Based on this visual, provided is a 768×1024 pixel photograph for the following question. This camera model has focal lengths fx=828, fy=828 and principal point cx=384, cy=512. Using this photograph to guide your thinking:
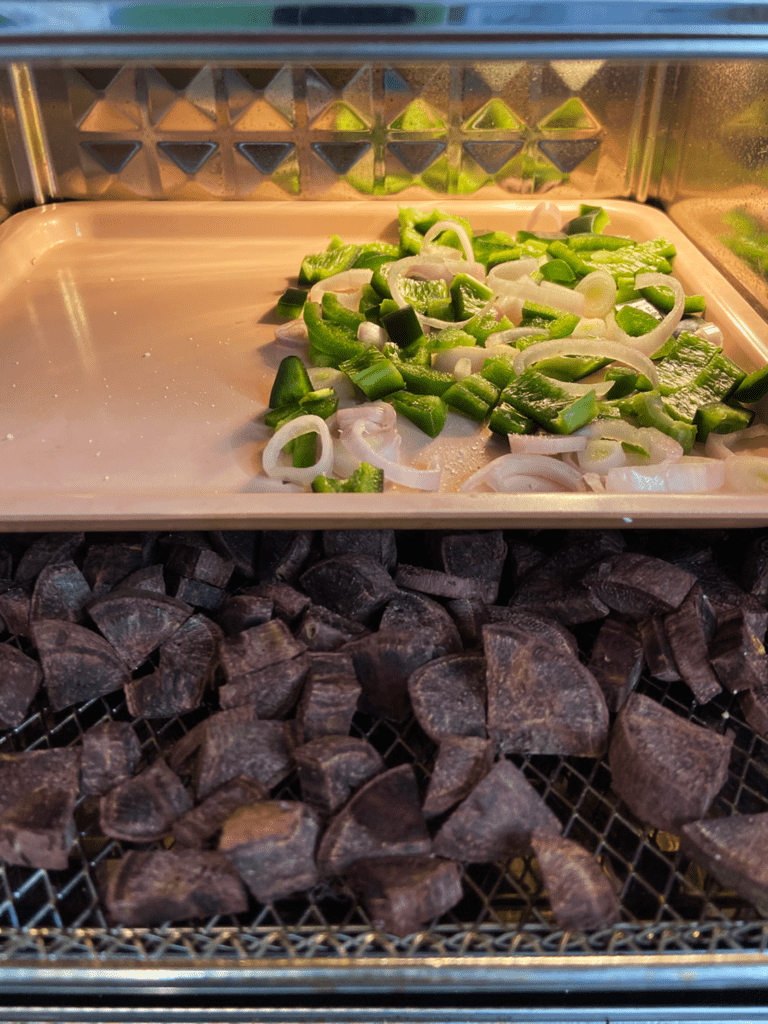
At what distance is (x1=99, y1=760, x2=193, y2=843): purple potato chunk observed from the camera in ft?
3.12

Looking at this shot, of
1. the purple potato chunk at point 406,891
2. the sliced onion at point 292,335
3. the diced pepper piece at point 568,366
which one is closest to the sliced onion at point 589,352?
the diced pepper piece at point 568,366

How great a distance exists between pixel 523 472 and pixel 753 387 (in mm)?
455

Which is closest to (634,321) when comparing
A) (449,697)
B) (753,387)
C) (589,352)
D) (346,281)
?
(589,352)

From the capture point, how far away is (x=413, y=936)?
87 cm

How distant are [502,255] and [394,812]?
1.37 m

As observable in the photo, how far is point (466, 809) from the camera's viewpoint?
93cm

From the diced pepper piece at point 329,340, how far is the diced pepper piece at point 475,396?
0.21 m

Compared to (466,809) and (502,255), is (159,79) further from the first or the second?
(466,809)

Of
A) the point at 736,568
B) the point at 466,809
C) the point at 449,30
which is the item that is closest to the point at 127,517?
the point at 466,809

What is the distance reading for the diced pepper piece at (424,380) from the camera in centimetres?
153

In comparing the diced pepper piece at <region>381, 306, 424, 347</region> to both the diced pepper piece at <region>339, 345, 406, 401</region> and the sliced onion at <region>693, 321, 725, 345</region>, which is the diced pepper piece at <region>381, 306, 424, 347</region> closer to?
the diced pepper piece at <region>339, 345, 406, 401</region>

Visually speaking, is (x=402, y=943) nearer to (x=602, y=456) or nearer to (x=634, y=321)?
(x=602, y=456)

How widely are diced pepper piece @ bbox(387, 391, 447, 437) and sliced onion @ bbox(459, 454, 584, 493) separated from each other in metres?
0.15

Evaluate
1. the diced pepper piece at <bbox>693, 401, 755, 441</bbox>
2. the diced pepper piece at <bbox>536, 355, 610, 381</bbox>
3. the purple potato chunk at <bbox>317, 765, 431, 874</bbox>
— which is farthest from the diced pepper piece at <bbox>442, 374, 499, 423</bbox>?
the purple potato chunk at <bbox>317, 765, 431, 874</bbox>
